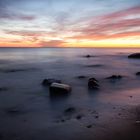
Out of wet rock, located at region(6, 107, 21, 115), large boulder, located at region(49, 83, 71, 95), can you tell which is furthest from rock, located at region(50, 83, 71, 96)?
wet rock, located at region(6, 107, 21, 115)

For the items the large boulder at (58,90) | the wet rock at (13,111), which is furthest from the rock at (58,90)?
the wet rock at (13,111)

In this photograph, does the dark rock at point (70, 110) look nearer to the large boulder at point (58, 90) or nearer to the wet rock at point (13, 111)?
the wet rock at point (13, 111)

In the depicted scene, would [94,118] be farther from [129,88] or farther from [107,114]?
[129,88]

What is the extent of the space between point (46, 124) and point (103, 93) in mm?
6666

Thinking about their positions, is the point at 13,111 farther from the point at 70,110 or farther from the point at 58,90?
the point at 58,90

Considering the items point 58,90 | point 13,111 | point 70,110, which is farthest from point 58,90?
point 13,111

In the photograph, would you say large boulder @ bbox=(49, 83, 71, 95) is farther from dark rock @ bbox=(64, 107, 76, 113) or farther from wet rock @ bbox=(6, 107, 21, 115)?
wet rock @ bbox=(6, 107, 21, 115)

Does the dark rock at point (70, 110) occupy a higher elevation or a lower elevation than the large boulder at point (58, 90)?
lower

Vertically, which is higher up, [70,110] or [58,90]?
[58,90]

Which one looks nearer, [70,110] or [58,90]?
[70,110]

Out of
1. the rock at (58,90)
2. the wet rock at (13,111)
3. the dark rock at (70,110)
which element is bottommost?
the dark rock at (70,110)

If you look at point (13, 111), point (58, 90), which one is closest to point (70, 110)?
point (13, 111)

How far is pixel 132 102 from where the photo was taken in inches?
462

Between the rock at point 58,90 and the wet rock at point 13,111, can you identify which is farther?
the rock at point 58,90
